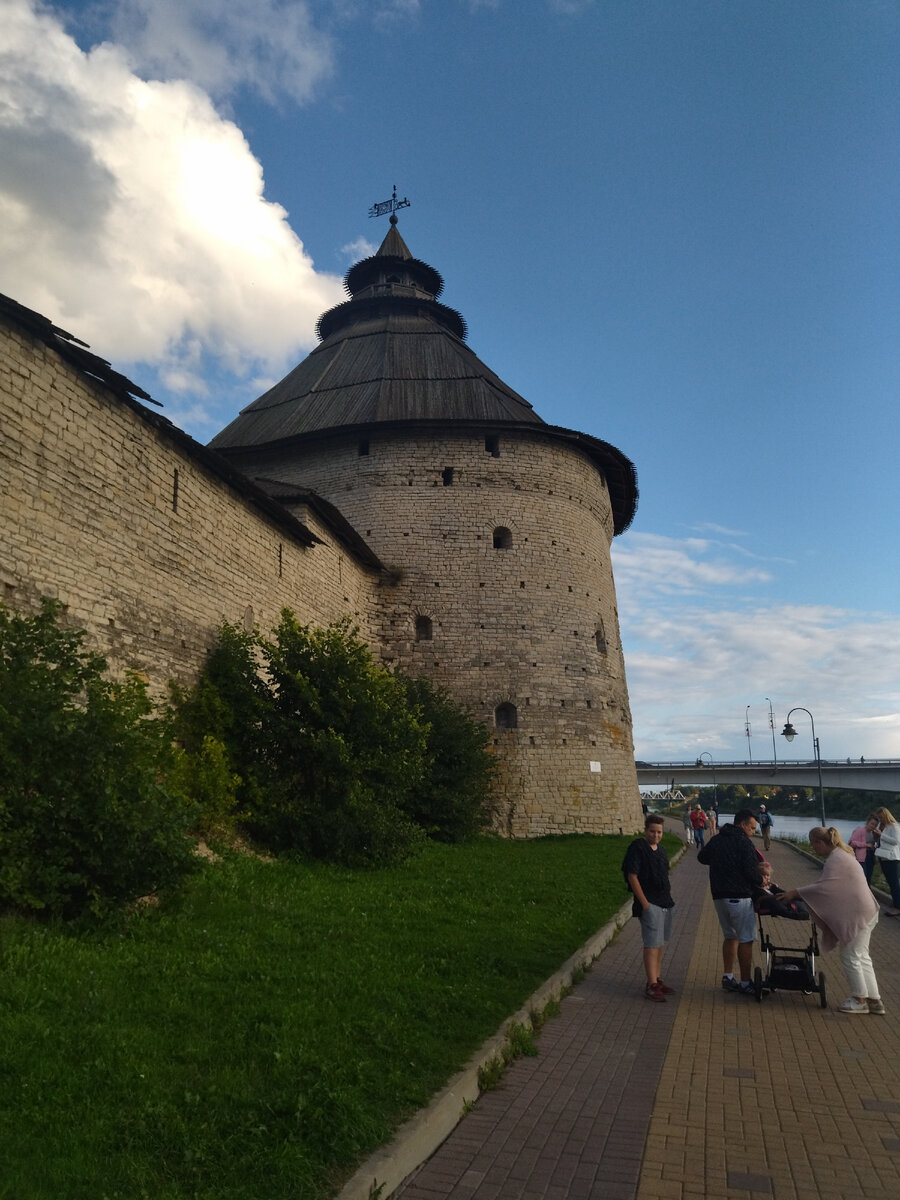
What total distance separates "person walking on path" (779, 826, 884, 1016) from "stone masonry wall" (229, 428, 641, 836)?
1428 centimetres

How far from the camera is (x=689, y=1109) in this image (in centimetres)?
430

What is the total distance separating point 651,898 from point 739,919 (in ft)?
2.48

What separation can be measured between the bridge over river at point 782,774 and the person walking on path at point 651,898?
3510 centimetres

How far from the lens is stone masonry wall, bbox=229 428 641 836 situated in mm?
20750

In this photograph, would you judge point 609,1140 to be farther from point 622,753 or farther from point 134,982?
point 622,753

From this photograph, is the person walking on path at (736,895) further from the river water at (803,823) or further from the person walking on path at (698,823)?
the river water at (803,823)

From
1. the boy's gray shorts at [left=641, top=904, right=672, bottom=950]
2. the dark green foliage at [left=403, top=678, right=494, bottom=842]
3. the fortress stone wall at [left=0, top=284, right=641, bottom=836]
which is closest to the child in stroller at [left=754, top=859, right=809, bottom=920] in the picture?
the boy's gray shorts at [left=641, top=904, right=672, bottom=950]

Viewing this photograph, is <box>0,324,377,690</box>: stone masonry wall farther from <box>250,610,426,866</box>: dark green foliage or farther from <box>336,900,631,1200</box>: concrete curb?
<box>336,900,631,1200</box>: concrete curb

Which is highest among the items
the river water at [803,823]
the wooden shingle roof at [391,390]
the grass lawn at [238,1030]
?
the wooden shingle roof at [391,390]

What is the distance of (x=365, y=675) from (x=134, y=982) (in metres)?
7.49

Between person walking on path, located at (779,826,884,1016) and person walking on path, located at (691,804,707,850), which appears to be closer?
person walking on path, located at (779,826,884,1016)

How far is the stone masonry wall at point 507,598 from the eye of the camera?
20750mm

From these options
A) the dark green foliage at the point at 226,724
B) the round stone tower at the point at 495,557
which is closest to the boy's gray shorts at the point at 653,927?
the dark green foliage at the point at 226,724

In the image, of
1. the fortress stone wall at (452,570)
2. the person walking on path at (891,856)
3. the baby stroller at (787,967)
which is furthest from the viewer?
the fortress stone wall at (452,570)
